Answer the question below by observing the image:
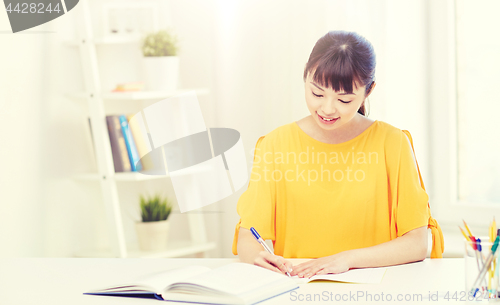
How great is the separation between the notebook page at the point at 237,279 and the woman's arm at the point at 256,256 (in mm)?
87

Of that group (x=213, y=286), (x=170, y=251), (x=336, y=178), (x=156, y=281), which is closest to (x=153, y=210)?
(x=170, y=251)

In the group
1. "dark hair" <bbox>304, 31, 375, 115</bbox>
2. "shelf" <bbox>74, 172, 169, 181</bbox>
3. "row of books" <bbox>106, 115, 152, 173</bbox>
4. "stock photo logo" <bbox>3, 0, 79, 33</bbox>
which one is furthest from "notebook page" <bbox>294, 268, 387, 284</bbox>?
"stock photo logo" <bbox>3, 0, 79, 33</bbox>

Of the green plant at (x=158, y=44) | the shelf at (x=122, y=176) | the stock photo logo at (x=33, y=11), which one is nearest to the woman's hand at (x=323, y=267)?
the shelf at (x=122, y=176)

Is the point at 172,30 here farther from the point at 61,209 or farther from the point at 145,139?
Result: the point at 61,209

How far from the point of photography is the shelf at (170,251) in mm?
2293

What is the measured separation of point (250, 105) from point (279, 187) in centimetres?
97

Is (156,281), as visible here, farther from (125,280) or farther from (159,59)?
(159,59)

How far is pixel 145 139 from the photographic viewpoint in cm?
240

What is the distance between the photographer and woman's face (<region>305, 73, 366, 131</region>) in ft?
4.47

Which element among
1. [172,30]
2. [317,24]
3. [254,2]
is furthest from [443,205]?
[172,30]

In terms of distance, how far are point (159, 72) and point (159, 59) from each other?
58 millimetres

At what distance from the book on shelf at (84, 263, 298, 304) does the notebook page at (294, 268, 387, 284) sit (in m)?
0.08

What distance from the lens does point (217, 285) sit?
0.96 metres

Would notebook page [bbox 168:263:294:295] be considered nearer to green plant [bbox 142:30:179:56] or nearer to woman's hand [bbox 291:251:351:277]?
woman's hand [bbox 291:251:351:277]
